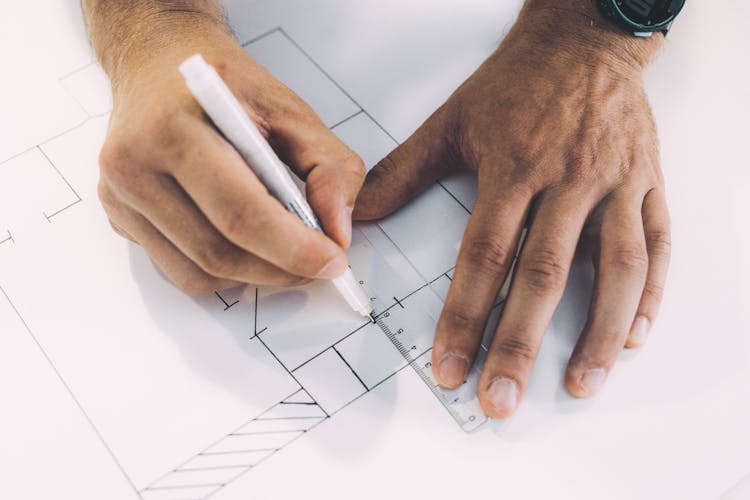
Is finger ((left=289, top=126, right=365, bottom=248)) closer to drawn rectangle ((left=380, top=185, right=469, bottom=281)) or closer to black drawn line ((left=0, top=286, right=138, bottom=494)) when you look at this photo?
drawn rectangle ((left=380, top=185, right=469, bottom=281))

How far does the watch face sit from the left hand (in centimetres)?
3

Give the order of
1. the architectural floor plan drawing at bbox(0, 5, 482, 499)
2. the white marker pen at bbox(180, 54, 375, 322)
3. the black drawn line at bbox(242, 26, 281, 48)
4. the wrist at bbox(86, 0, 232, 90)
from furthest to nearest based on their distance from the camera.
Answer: the black drawn line at bbox(242, 26, 281, 48) → the wrist at bbox(86, 0, 232, 90) → the architectural floor plan drawing at bbox(0, 5, 482, 499) → the white marker pen at bbox(180, 54, 375, 322)

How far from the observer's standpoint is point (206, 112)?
0.62 meters

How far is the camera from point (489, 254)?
752 millimetres

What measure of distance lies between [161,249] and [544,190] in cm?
48

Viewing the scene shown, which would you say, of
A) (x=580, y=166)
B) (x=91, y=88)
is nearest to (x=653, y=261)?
(x=580, y=166)

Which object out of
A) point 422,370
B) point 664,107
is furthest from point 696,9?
point 422,370

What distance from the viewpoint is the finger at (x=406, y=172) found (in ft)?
2.70

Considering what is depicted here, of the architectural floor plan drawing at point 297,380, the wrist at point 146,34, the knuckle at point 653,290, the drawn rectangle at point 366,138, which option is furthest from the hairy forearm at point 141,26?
the knuckle at point 653,290

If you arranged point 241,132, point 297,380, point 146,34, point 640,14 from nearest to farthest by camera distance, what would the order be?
point 241,132
point 297,380
point 146,34
point 640,14

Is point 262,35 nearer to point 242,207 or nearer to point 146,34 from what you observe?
point 146,34

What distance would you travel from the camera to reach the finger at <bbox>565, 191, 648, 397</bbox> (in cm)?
71

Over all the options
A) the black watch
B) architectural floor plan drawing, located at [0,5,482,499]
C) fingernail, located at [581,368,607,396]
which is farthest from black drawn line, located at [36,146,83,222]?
the black watch

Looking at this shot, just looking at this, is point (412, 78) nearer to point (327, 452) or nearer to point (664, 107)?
point (664, 107)
